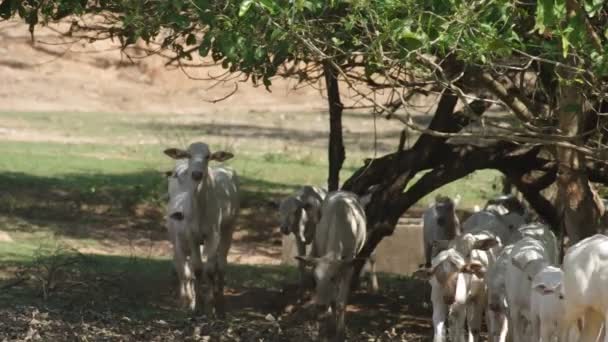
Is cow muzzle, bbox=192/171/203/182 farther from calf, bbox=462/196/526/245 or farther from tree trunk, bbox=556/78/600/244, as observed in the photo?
tree trunk, bbox=556/78/600/244

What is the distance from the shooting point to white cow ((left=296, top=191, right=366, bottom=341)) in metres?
13.3

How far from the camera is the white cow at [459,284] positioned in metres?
12.5

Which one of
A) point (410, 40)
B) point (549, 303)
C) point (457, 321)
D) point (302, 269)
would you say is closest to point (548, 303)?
point (549, 303)

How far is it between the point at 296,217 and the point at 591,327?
16.5ft

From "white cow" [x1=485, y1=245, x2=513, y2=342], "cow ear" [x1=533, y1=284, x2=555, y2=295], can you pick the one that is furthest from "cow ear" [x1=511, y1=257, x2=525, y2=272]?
"cow ear" [x1=533, y1=284, x2=555, y2=295]

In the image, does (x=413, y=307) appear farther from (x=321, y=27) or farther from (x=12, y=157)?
(x=12, y=157)

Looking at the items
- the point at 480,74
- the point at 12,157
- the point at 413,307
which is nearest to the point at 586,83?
the point at 480,74

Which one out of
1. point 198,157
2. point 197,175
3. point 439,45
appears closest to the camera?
point 439,45

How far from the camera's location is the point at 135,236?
20.0 metres

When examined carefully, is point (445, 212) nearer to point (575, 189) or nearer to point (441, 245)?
point (441, 245)

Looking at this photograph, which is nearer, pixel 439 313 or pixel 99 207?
pixel 439 313

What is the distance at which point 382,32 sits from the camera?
386 inches

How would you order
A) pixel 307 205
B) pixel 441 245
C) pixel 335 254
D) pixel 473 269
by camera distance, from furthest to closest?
pixel 307 205 → pixel 335 254 → pixel 441 245 → pixel 473 269

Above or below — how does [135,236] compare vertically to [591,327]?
below
